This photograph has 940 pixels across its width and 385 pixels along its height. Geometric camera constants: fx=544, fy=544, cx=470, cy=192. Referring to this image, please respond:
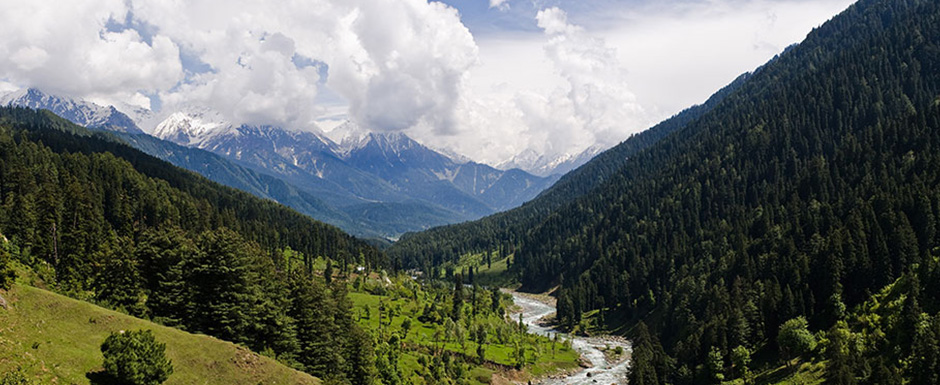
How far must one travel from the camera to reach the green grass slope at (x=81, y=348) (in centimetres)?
4600

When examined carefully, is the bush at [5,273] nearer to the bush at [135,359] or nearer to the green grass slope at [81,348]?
the green grass slope at [81,348]

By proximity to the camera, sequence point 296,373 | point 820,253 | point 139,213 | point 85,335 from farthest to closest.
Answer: point 139,213, point 820,253, point 296,373, point 85,335

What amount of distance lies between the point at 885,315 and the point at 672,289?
90.2m

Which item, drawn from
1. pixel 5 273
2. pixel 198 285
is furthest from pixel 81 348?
pixel 198 285

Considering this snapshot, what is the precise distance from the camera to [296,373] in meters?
68.9

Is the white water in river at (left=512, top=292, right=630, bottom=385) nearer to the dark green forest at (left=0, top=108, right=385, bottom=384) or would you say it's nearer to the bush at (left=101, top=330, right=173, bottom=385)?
the dark green forest at (left=0, top=108, right=385, bottom=384)

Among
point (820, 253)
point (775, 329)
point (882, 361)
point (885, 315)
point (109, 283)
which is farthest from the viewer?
point (820, 253)

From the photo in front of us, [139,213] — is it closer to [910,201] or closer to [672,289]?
[672,289]

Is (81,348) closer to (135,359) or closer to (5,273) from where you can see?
(135,359)

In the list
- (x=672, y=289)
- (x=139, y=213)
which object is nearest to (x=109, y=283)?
(x=139, y=213)

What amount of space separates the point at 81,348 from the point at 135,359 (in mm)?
6974

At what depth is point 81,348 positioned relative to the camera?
51.3 meters

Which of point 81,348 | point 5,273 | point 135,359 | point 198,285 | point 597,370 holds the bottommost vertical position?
point 597,370

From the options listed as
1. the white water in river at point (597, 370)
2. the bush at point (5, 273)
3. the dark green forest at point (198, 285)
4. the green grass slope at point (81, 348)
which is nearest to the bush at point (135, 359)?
the green grass slope at point (81, 348)
